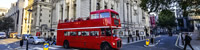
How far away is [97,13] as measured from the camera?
38.3 feet

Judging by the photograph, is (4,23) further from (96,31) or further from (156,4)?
(156,4)

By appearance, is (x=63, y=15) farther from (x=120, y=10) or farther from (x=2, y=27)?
(x=2, y=27)

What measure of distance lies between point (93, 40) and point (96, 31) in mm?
962

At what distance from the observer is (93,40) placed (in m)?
11.5

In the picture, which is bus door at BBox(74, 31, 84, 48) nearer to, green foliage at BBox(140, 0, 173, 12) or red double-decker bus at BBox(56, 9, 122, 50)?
red double-decker bus at BBox(56, 9, 122, 50)

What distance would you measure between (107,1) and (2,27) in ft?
173

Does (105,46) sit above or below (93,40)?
below

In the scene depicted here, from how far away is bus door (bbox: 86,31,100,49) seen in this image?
11211mm

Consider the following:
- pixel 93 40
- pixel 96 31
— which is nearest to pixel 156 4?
pixel 96 31

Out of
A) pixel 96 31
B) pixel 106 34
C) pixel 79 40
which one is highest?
pixel 96 31

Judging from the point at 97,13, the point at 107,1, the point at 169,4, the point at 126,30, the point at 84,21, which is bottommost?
the point at 126,30

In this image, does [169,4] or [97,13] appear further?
[169,4]

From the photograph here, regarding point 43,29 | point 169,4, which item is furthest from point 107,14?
point 43,29

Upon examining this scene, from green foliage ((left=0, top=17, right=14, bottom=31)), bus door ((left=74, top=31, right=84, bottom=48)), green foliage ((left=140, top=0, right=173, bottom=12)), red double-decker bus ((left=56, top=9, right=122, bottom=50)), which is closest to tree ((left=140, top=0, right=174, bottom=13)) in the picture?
green foliage ((left=140, top=0, right=173, bottom=12))
